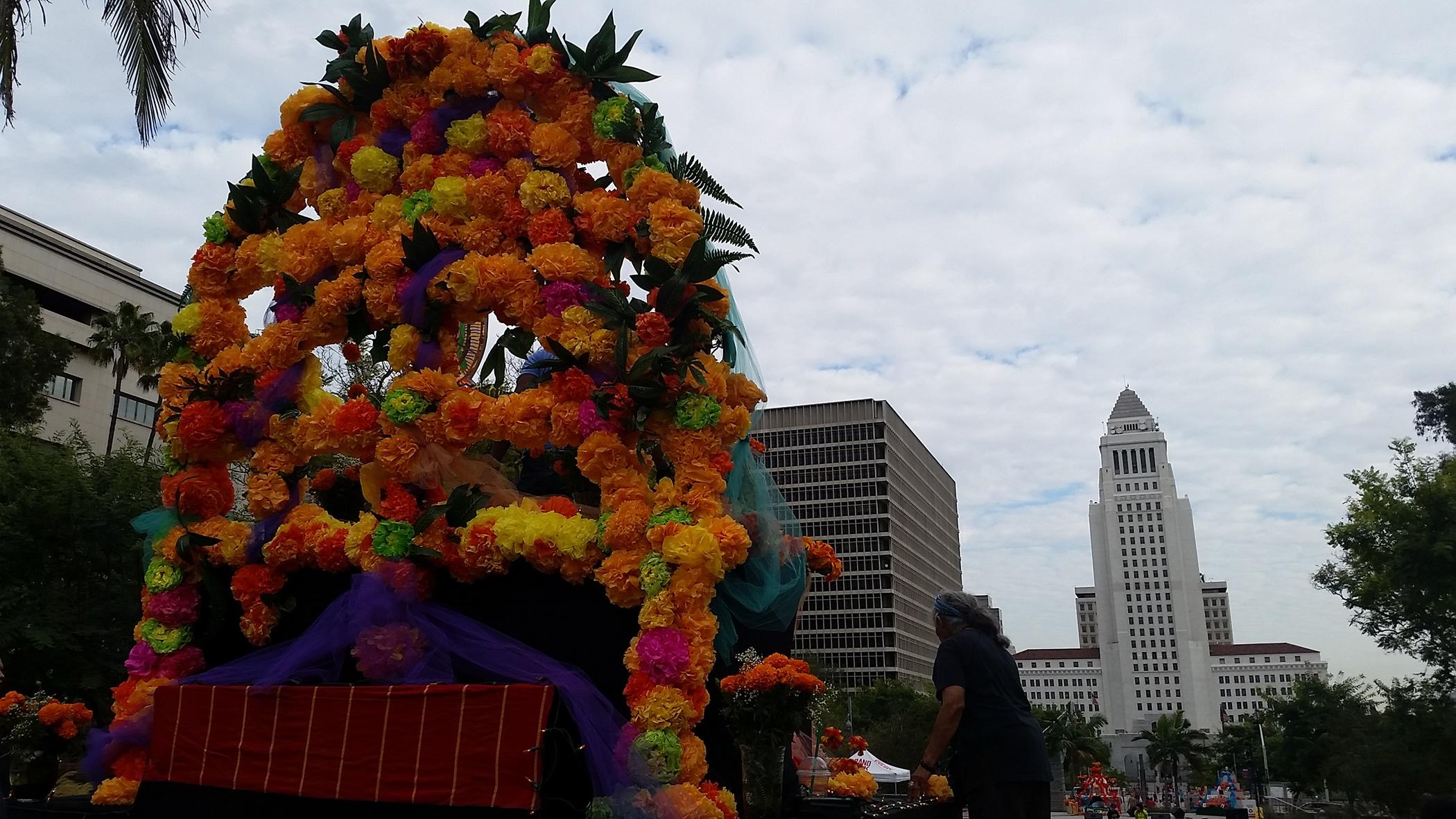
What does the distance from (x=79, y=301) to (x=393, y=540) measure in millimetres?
36058

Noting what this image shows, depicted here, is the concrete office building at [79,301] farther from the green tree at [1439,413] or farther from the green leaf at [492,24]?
the green tree at [1439,413]

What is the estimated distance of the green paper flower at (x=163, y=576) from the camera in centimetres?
661

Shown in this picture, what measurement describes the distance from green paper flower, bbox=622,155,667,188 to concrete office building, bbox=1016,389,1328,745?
357 ft

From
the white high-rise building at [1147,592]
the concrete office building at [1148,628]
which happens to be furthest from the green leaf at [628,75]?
the white high-rise building at [1147,592]

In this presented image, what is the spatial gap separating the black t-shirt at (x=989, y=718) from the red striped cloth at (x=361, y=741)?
7.09ft

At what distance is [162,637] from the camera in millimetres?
6539

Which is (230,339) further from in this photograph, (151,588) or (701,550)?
(701,550)

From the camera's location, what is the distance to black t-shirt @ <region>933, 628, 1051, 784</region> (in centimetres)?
473

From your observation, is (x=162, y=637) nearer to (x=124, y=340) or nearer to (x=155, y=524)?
(x=155, y=524)

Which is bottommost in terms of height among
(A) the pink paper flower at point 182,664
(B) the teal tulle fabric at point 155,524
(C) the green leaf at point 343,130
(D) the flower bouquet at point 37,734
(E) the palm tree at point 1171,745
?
(E) the palm tree at point 1171,745

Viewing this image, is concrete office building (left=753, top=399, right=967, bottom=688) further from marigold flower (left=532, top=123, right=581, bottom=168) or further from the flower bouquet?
marigold flower (left=532, top=123, right=581, bottom=168)

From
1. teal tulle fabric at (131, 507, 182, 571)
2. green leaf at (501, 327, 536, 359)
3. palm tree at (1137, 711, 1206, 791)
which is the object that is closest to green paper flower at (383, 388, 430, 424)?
green leaf at (501, 327, 536, 359)

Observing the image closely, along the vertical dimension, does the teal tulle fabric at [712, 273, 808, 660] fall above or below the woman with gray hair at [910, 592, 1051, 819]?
above

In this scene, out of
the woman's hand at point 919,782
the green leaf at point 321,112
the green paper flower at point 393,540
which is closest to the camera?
the woman's hand at point 919,782
